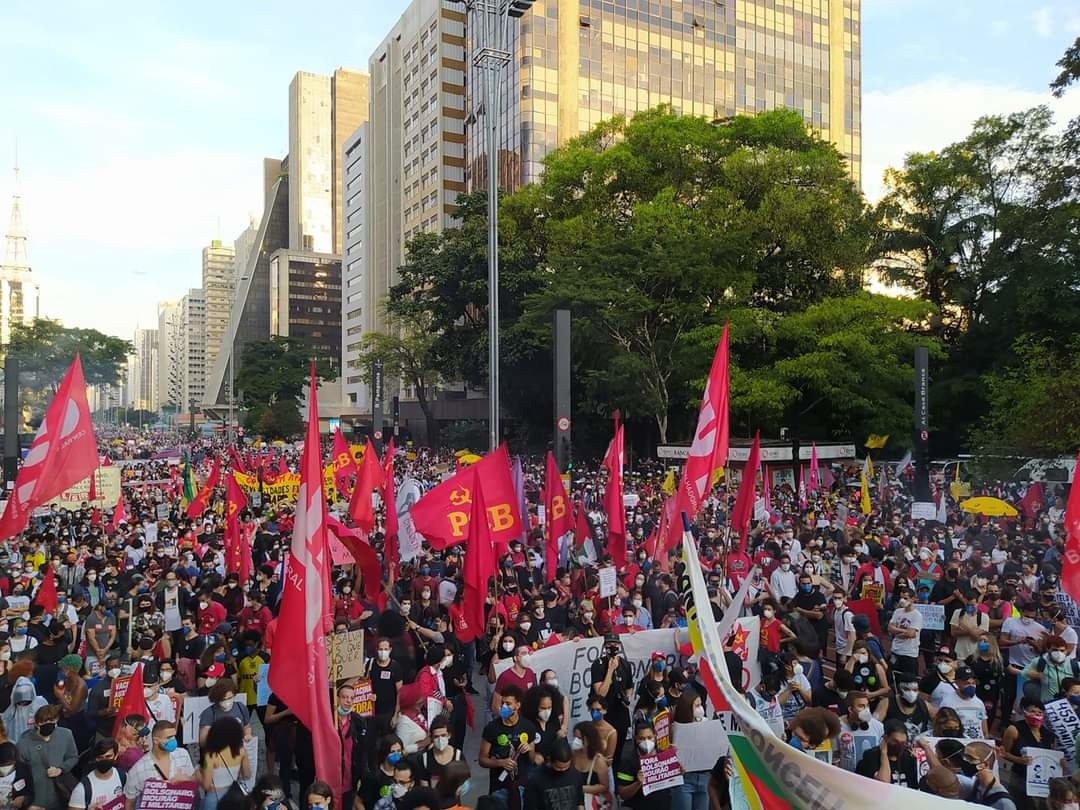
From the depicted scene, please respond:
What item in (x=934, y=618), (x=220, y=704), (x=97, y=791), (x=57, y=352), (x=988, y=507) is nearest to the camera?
(x=97, y=791)

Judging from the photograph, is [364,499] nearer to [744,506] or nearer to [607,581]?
[607,581]

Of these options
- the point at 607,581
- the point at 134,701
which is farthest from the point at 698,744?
the point at 607,581

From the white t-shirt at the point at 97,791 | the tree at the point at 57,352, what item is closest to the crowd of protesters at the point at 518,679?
the white t-shirt at the point at 97,791

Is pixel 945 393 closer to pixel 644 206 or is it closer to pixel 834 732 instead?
pixel 644 206

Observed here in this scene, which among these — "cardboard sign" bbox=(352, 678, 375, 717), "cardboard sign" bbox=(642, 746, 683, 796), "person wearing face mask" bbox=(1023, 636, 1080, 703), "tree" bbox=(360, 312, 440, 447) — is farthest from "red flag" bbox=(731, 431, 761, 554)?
"tree" bbox=(360, 312, 440, 447)

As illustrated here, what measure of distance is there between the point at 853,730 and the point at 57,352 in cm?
6969

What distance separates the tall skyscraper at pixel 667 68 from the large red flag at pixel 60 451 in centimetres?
5655

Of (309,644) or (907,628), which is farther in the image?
(907,628)

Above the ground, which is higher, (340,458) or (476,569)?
(340,458)

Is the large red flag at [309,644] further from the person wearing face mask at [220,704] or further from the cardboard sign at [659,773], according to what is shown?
the cardboard sign at [659,773]

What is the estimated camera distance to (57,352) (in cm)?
6569

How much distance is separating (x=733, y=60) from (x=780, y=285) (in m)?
36.1

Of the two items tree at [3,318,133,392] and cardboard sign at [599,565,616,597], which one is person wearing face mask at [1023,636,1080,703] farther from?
tree at [3,318,133,392]

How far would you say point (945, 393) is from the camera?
41.2 meters
